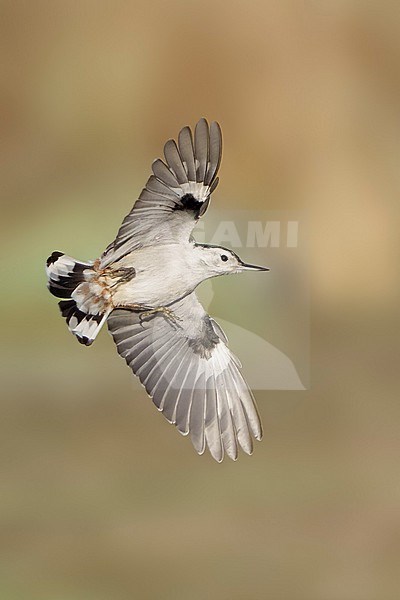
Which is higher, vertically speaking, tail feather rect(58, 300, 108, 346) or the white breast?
the white breast

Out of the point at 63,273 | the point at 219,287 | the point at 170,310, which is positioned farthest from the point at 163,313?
the point at 63,273

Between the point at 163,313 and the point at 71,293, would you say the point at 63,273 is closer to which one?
the point at 71,293

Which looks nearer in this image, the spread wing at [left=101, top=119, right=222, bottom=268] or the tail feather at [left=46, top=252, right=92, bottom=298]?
the spread wing at [left=101, top=119, right=222, bottom=268]

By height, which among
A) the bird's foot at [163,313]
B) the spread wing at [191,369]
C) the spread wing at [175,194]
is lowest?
the spread wing at [191,369]

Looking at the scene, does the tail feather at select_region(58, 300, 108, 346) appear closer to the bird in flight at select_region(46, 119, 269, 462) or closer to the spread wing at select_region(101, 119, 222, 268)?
the bird in flight at select_region(46, 119, 269, 462)

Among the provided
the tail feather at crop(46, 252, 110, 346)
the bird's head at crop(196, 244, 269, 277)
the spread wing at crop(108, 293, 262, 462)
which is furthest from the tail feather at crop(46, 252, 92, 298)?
the bird's head at crop(196, 244, 269, 277)

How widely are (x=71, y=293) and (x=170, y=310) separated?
0.65 ft

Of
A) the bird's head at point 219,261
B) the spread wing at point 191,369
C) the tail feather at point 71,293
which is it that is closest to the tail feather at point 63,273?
the tail feather at point 71,293

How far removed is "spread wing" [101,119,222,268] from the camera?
1.60 meters

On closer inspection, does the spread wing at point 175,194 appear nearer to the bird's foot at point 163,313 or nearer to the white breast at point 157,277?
the white breast at point 157,277

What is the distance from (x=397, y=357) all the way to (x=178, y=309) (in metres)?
0.44

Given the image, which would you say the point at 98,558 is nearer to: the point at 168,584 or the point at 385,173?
the point at 168,584

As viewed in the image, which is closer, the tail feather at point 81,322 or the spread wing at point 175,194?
the spread wing at point 175,194

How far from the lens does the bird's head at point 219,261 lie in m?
1.67
